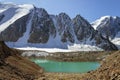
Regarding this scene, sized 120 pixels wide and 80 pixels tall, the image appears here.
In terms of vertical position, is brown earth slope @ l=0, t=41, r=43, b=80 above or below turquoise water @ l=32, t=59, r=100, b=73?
above

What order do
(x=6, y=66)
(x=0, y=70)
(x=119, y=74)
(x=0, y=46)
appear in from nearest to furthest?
(x=119, y=74) < (x=0, y=70) < (x=6, y=66) < (x=0, y=46)

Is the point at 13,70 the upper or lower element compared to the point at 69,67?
upper

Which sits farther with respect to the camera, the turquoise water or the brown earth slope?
the turquoise water

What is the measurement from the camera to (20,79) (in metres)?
38.1

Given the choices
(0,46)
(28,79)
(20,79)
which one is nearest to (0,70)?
(20,79)

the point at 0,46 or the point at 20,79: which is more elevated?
the point at 0,46

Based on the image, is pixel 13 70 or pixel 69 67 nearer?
pixel 13 70

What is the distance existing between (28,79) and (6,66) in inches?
135

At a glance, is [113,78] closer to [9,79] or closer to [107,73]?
[107,73]

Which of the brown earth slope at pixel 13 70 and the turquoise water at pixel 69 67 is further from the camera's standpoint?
the turquoise water at pixel 69 67

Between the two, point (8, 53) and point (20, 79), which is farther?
point (8, 53)

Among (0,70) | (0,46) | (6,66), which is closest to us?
(0,70)

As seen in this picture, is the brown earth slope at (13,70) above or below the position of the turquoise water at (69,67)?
above

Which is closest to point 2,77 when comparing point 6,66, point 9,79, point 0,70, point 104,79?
point 9,79
